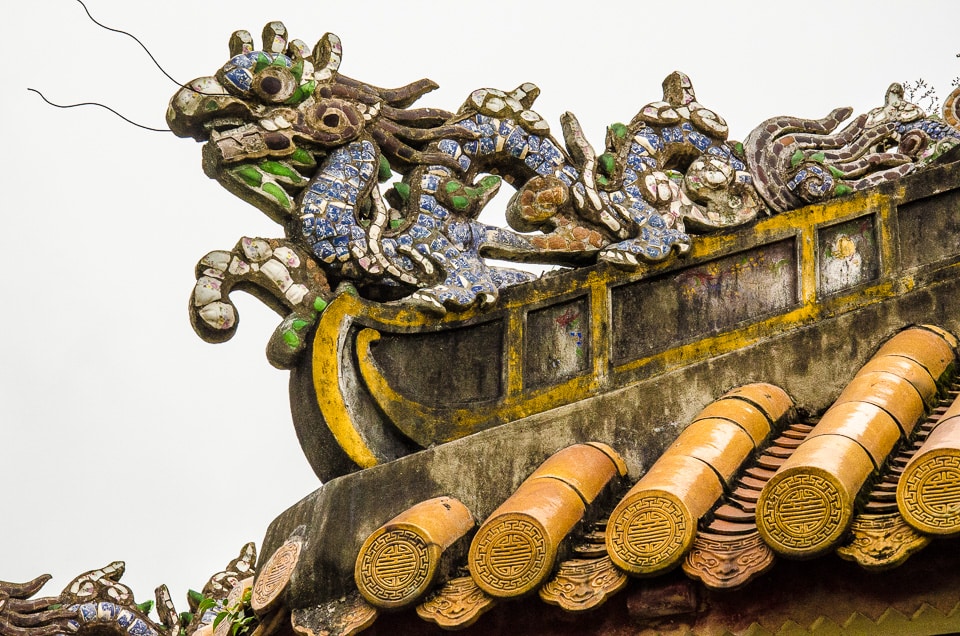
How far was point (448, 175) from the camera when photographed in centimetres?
750

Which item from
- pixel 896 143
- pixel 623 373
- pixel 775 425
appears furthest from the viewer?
pixel 896 143

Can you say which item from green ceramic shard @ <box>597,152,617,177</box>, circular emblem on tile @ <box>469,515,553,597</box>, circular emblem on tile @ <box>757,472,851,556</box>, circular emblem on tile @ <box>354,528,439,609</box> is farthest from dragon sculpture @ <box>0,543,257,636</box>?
circular emblem on tile @ <box>757,472,851,556</box>

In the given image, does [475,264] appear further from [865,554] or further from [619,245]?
[865,554]

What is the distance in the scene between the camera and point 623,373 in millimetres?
6977

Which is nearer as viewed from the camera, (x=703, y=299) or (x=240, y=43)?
(x=703, y=299)

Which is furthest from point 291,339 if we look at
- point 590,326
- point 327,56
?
point 327,56

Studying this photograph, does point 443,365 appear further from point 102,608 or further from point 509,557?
point 102,608

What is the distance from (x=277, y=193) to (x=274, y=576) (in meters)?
1.74

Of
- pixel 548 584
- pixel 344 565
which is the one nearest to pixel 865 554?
pixel 548 584

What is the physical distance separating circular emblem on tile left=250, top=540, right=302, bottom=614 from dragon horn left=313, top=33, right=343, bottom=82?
2216 mm

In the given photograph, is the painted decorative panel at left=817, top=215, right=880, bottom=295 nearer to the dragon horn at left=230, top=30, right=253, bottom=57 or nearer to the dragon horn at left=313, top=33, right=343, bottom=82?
the dragon horn at left=313, top=33, right=343, bottom=82

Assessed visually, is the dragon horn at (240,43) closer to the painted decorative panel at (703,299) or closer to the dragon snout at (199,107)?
the dragon snout at (199,107)

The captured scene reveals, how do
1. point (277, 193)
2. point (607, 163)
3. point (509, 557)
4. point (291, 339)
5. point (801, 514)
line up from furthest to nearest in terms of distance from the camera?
point (607, 163)
point (277, 193)
point (291, 339)
point (509, 557)
point (801, 514)

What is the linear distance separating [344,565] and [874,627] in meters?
2.15
